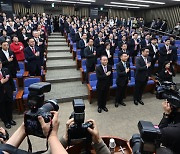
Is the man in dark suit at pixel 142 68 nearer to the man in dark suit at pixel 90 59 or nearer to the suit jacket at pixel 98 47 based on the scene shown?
the man in dark suit at pixel 90 59

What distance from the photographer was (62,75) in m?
6.06

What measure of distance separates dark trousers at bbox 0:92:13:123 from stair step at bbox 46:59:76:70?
112 inches

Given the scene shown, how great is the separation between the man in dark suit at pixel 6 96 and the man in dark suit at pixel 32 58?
123cm

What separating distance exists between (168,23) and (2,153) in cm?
1707

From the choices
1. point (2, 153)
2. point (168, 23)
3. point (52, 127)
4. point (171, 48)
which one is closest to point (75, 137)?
point (52, 127)

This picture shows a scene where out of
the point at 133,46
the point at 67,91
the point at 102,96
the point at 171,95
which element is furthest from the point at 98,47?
the point at 171,95

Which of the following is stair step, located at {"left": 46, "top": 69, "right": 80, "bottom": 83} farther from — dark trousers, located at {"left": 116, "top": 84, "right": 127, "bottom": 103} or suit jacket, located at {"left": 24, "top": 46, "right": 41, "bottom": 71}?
dark trousers, located at {"left": 116, "top": 84, "right": 127, "bottom": 103}

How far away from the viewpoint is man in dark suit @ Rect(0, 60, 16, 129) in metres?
3.56

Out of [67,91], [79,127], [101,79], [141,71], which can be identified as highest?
[79,127]

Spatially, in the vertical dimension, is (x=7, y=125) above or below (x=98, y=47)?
below

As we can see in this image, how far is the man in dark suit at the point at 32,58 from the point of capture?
4816 millimetres

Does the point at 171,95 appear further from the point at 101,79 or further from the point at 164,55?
the point at 164,55

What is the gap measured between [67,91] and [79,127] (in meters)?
4.11

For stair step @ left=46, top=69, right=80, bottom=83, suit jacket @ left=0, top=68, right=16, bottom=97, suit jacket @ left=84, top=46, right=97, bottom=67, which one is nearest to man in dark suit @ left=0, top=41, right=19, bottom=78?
suit jacket @ left=0, top=68, right=16, bottom=97
